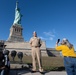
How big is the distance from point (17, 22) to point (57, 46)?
214 feet

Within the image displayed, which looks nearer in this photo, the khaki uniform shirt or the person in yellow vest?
the person in yellow vest

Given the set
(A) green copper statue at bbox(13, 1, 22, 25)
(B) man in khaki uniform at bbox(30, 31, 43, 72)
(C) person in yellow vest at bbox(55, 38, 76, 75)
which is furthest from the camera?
(A) green copper statue at bbox(13, 1, 22, 25)

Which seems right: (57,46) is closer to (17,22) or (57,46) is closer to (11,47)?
(11,47)

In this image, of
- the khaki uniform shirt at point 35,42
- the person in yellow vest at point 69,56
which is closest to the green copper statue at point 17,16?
the khaki uniform shirt at point 35,42

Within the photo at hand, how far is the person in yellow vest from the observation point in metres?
6.82

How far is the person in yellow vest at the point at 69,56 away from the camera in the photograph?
22.4 feet

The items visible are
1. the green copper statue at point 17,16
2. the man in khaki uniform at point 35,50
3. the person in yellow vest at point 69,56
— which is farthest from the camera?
the green copper statue at point 17,16

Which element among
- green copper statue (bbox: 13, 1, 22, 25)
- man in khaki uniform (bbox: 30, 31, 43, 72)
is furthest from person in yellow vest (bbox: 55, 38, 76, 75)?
green copper statue (bbox: 13, 1, 22, 25)

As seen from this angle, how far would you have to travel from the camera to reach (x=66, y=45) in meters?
7.12

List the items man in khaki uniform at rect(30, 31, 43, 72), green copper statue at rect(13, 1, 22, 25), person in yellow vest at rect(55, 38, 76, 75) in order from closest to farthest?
1. person in yellow vest at rect(55, 38, 76, 75)
2. man in khaki uniform at rect(30, 31, 43, 72)
3. green copper statue at rect(13, 1, 22, 25)

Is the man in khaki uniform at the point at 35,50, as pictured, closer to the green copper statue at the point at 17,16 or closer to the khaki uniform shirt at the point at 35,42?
the khaki uniform shirt at the point at 35,42

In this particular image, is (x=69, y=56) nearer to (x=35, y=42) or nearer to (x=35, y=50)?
(x=35, y=50)

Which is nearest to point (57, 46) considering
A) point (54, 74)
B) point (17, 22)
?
point (54, 74)

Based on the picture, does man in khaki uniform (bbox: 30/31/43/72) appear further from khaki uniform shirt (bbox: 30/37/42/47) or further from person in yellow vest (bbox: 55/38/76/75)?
person in yellow vest (bbox: 55/38/76/75)
